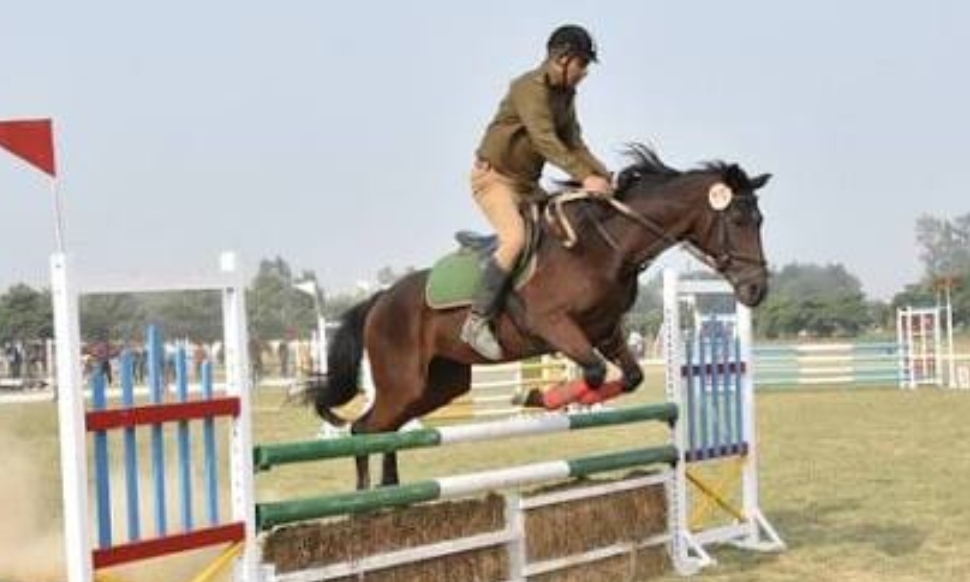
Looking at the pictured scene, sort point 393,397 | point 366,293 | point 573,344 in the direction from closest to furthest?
point 573,344, point 393,397, point 366,293

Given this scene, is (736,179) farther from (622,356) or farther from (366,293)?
(366,293)

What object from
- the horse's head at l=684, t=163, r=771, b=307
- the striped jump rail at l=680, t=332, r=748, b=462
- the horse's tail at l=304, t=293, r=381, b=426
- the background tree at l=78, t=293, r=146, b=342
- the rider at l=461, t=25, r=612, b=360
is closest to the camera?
the background tree at l=78, t=293, r=146, b=342

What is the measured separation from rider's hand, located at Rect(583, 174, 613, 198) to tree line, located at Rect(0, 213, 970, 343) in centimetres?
46

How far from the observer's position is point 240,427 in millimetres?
4586

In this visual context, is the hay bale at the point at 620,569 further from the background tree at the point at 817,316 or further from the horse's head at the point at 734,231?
the background tree at the point at 817,316

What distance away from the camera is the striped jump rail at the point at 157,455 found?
13.4 feet

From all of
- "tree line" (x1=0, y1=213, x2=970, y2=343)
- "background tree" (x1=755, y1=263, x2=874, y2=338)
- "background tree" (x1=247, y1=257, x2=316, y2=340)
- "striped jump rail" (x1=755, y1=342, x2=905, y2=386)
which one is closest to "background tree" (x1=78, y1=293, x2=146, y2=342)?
"tree line" (x1=0, y1=213, x2=970, y2=343)

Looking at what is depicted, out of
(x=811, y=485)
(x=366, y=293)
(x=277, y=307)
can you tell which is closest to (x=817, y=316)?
(x=277, y=307)

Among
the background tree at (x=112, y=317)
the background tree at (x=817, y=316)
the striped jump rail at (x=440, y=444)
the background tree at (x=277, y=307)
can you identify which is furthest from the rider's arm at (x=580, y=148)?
the background tree at (x=817, y=316)

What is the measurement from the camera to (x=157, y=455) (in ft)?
14.0

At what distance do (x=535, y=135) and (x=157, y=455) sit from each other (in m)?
2.45

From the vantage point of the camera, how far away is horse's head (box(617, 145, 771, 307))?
602 cm

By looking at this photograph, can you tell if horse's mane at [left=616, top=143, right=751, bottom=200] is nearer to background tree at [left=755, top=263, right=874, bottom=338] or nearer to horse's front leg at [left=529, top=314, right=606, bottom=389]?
horse's front leg at [left=529, top=314, right=606, bottom=389]

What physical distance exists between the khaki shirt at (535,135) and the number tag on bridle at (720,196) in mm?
498
